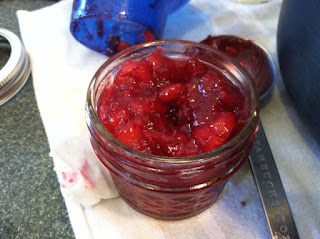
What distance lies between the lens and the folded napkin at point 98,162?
64 centimetres

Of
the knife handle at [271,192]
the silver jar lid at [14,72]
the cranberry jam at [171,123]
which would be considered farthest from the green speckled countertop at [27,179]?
the knife handle at [271,192]

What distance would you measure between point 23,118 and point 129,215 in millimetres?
311

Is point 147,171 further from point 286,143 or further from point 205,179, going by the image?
point 286,143

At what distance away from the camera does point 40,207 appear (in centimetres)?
67

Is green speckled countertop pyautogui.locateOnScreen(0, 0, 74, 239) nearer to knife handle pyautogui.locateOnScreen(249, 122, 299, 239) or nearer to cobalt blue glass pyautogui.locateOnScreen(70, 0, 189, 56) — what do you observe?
cobalt blue glass pyautogui.locateOnScreen(70, 0, 189, 56)

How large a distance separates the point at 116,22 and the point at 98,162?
0.33 metres

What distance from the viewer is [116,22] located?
0.86 m

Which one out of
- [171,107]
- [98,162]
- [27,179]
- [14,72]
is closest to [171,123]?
[171,107]

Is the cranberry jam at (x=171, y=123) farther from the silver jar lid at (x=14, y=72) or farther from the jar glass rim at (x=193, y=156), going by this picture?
the silver jar lid at (x=14, y=72)

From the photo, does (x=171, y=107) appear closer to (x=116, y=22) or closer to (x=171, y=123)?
(x=171, y=123)

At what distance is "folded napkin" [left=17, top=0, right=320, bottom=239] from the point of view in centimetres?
64

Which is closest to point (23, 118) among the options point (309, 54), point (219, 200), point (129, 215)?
point (129, 215)

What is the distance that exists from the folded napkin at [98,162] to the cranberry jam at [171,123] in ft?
0.10

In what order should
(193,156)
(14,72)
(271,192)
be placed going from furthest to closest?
1. (14,72)
2. (271,192)
3. (193,156)
